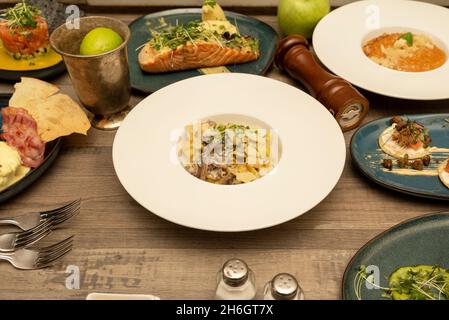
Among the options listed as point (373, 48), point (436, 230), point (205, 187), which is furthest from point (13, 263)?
point (373, 48)

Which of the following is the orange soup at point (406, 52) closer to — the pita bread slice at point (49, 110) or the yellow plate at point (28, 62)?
the pita bread slice at point (49, 110)

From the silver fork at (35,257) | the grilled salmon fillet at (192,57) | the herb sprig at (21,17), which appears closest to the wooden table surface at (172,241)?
the silver fork at (35,257)

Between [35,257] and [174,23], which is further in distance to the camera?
[174,23]

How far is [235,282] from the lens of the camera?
2.71 feet

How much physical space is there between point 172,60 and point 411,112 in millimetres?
818

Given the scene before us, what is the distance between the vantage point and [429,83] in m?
1.40

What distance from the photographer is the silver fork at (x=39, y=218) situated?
1.07 metres

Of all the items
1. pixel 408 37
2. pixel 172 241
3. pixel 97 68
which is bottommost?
pixel 172 241

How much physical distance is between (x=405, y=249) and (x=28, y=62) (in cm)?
138

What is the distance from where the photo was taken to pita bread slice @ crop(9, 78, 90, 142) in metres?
1.20

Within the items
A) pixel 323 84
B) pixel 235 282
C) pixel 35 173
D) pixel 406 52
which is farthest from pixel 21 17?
pixel 406 52

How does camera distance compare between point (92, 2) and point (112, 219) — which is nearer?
point (112, 219)

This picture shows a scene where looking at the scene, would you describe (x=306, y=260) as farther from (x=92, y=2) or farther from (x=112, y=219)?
(x=92, y=2)

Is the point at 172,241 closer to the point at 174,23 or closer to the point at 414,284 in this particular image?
the point at 414,284
